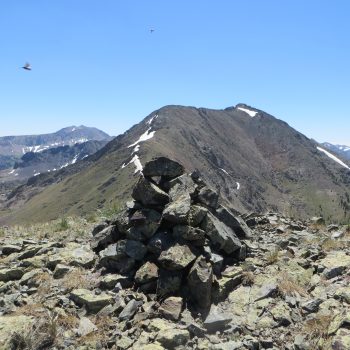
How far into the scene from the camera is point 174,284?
566 inches

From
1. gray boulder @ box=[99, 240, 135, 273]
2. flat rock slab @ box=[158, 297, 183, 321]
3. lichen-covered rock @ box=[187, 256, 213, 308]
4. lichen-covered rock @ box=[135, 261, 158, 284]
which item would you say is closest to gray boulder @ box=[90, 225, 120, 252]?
gray boulder @ box=[99, 240, 135, 273]

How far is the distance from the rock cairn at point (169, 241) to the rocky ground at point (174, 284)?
0.14 feet

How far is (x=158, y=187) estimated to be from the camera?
18.0 m

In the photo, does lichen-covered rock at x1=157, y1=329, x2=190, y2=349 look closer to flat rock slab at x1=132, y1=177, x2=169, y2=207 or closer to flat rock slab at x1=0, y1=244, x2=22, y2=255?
flat rock slab at x1=132, y1=177, x2=169, y2=207

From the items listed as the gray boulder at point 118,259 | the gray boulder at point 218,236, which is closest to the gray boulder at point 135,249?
the gray boulder at point 118,259

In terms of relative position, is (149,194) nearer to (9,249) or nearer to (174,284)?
(174,284)

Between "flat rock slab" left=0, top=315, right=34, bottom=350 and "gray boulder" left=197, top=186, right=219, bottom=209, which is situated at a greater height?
"gray boulder" left=197, top=186, right=219, bottom=209

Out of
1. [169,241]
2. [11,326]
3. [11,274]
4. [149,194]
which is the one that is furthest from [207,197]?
[11,326]

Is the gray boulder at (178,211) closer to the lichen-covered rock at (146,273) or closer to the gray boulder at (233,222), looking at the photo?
the lichen-covered rock at (146,273)

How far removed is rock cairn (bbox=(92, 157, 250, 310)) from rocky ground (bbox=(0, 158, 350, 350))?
0.14ft

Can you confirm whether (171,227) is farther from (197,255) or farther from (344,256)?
(344,256)

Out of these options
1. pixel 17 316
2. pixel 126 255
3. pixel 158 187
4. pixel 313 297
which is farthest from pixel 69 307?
pixel 313 297

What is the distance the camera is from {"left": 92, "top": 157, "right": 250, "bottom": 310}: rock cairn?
14.5 m

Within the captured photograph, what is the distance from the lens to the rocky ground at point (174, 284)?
1216cm
